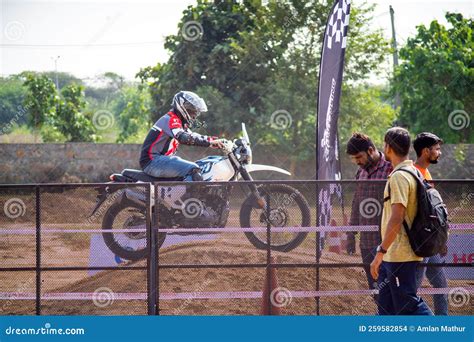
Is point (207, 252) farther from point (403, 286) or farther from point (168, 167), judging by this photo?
point (403, 286)

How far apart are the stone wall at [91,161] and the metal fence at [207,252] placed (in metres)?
17.2

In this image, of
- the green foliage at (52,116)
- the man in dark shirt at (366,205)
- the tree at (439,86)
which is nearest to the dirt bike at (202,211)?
the man in dark shirt at (366,205)

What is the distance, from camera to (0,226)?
790cm

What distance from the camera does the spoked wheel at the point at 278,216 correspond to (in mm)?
7684

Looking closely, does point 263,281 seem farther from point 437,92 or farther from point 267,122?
point 437,92

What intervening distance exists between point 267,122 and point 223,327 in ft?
64.2

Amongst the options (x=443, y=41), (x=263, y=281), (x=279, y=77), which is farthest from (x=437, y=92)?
(x=263, y=281)

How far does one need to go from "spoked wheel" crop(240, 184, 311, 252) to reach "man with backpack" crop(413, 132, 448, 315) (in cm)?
133

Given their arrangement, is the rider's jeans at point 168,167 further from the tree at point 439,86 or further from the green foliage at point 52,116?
the green foliage at point 52,116

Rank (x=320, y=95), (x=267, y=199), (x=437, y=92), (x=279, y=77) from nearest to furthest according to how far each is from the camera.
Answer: (x=267, y=199), (x=320, y=95), (x=279, y=77), (x=437, y=92)

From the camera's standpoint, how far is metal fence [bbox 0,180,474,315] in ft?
24.7

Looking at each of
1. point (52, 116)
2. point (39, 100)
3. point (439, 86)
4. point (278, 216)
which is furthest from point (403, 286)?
point (52, 116)

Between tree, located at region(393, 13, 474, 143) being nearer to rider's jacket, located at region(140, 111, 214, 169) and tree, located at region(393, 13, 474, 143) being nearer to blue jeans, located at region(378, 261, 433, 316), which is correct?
rider's jacket, located at region(140, 111, 214, 169)

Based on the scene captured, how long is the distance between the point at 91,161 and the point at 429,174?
19.6 m
